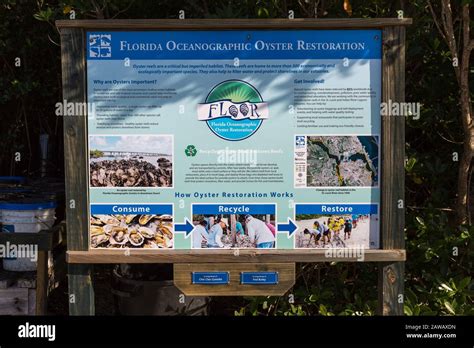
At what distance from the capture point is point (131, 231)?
3252mm

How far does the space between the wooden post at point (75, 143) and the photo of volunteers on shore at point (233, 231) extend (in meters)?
0.57

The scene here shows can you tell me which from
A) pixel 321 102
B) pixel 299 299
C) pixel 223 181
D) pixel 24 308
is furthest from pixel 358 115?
pixel 24 308

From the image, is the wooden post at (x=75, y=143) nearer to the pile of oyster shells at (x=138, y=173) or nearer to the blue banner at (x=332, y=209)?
the pile of oyster shells at (x=138, y=173)

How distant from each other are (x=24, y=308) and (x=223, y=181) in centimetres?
178

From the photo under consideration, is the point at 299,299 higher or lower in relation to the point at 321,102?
lower

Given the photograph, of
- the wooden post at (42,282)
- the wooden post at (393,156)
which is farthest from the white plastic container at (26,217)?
the wooden post at (393,156)

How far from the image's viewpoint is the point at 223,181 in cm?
323

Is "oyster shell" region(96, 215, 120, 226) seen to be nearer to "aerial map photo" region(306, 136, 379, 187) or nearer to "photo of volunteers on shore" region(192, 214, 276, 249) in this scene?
"photo of volunteers on shore" region(192, 214, 276, 249)

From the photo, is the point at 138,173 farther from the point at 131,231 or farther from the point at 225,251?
the point at 225,251

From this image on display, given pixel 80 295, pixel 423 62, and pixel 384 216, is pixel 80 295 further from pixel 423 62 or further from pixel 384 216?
pixel 423 62

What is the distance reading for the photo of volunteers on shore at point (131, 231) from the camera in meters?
3.24

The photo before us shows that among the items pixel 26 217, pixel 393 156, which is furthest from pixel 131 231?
pixel 393 156

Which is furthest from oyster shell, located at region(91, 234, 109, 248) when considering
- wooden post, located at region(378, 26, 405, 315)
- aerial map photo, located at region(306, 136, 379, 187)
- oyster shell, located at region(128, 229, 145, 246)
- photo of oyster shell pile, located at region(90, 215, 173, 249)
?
wooden post, located at region(378, 26, 405, 315)

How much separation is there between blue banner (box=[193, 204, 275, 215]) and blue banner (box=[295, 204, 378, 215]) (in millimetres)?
152
